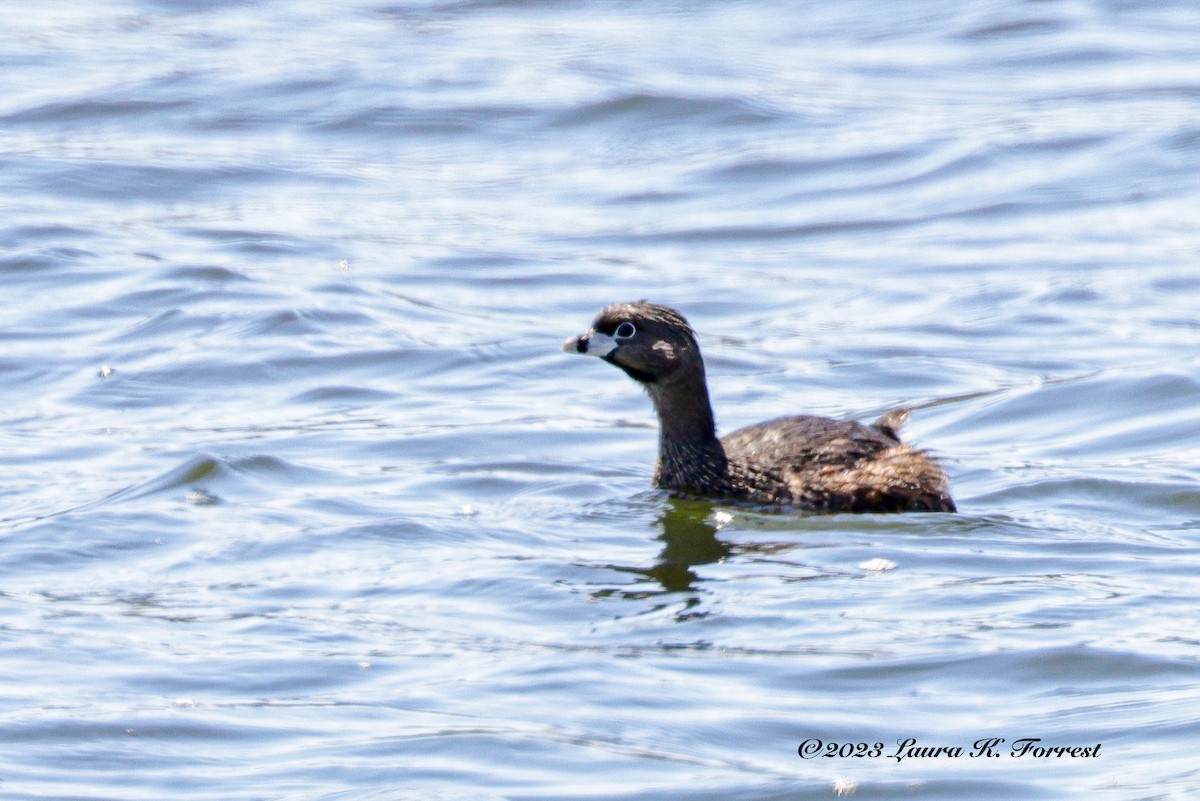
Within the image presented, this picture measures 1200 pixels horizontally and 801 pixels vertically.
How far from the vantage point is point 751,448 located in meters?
10.2

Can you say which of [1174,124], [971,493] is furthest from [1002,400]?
[1174,124]

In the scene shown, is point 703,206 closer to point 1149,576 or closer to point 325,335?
point 325,335

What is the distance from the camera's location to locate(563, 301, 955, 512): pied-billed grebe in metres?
9.62

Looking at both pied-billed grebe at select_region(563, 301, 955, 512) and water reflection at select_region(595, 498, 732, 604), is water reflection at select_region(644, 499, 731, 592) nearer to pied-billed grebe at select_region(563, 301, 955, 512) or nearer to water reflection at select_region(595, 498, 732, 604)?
water reflection at select_region(595, 498, 732, 604)

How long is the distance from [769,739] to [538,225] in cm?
962

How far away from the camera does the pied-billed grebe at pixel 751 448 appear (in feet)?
31.6

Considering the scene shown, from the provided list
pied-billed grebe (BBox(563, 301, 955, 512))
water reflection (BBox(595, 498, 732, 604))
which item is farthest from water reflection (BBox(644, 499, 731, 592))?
pied-billed grebe (BBox(563, 301, 955, 512))

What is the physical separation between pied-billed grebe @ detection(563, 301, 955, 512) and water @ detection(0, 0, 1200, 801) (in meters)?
0.22

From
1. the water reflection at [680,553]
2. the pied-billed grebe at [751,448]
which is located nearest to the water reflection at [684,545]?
the water reflection at [680,553]

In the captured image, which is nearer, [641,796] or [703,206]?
[641,796]

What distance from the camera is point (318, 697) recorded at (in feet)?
23.6

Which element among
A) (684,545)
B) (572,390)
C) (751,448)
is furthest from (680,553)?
(572,390)

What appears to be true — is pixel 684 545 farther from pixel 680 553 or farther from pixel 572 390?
pixel 572 390

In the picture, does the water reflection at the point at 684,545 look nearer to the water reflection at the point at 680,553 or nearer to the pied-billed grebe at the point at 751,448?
the water reflection at the point at 680,553
